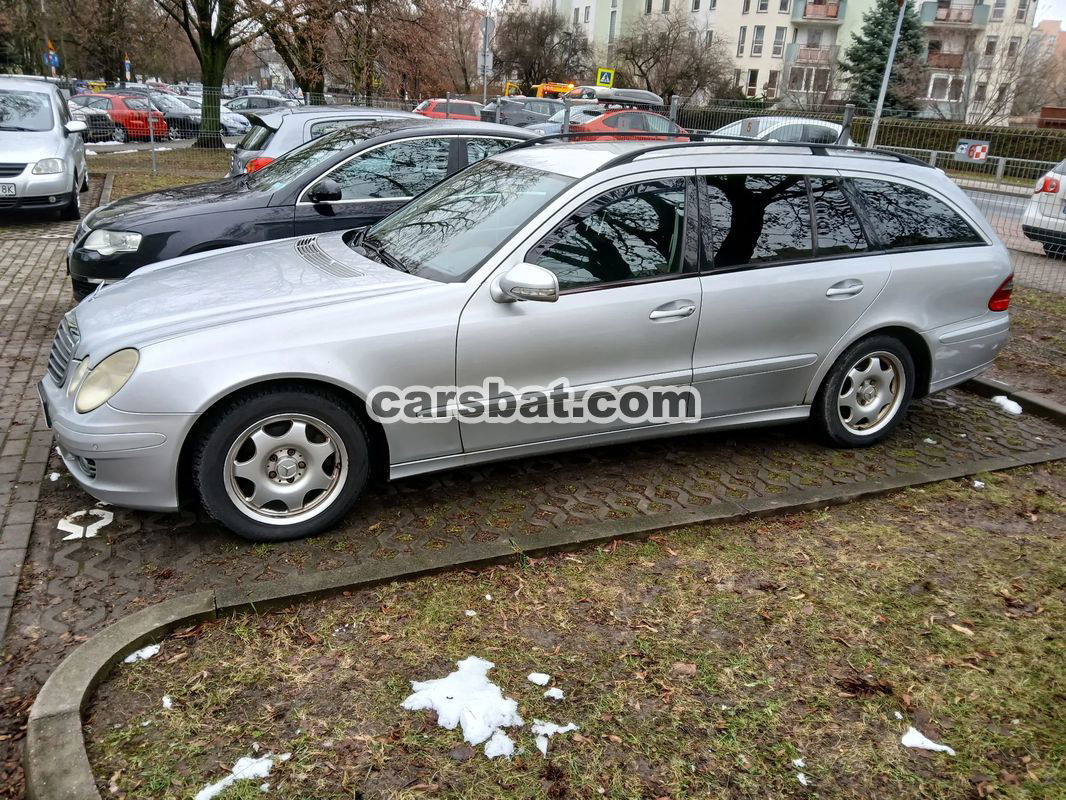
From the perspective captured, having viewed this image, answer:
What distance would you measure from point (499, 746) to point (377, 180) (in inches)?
201

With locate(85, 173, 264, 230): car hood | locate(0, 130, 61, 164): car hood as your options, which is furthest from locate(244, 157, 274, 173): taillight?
locate(0, 130, 61, 164): car hood

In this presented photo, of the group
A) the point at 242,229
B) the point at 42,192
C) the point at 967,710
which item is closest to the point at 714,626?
the point at 967,710

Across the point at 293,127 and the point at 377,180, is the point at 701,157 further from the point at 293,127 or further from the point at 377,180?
the point at 293,127

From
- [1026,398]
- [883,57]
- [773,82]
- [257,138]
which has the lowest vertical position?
[1026,398]

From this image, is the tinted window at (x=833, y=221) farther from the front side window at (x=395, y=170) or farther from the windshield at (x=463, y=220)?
the front side window at (x=395, y=170)

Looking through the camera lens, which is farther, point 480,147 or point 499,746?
point 480,147

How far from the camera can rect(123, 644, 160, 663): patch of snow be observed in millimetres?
2969

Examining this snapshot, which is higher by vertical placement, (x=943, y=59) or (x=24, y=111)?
(x=943, y=59)

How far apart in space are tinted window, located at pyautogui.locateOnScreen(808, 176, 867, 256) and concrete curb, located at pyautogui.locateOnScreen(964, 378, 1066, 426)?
1.85 m

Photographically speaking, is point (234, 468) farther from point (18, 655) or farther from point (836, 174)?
point (836, 174)

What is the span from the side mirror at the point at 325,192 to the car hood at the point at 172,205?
335 millimetres

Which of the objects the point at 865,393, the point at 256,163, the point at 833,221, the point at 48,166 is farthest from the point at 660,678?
the point at 48,166

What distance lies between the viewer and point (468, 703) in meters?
2.83

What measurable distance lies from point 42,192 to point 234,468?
9.41 meters
